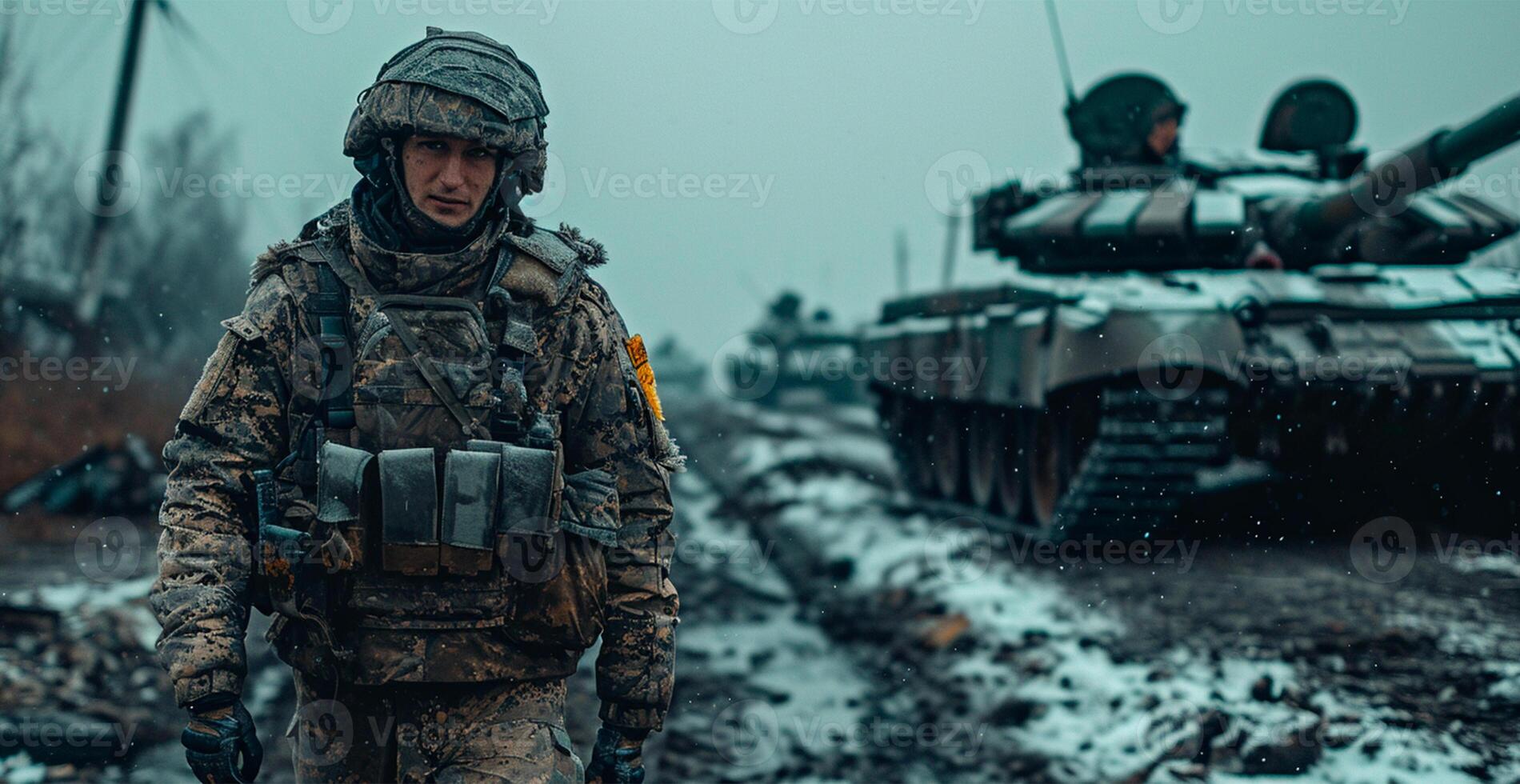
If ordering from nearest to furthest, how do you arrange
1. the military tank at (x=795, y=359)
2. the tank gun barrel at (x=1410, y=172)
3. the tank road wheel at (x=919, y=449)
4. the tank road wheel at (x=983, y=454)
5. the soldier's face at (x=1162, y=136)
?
the tank gun barrel at (x=1410, y=172) < the soldier's face at (x=1162, y=136) < the tank road wheel at (x=983, y=454) < the tank road wheel at (x=919, y=449) < the military tank at (x=795, y=359)

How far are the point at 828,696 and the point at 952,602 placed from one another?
1.71 meters

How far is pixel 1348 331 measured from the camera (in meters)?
8.50

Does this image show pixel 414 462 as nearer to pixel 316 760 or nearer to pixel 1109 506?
pixel 316 760

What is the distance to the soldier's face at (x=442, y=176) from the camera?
268 cm

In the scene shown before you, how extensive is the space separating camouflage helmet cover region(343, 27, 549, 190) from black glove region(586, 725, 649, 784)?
1.15 meters

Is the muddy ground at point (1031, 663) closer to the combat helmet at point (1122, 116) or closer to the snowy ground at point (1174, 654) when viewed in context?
the snowy ground at point (1174, 654)

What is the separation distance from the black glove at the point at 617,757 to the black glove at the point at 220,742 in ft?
2.04

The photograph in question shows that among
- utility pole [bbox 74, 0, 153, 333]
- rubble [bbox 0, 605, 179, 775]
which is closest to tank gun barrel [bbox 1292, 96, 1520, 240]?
rubble [bbox 0, 605, 179, 775]

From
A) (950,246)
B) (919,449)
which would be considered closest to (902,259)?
(950,246)

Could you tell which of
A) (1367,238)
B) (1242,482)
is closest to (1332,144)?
(1367,238)

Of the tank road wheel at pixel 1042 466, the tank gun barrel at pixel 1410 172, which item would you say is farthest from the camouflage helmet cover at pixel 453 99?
the tank road wheel at pixel 1042 466

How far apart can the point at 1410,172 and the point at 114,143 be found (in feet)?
34.1

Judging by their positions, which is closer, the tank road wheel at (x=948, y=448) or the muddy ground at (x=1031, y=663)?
the muddy ground at (x=1031, y=663)

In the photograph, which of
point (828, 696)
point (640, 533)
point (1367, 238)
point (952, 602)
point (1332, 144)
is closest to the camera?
point (640, 533)
